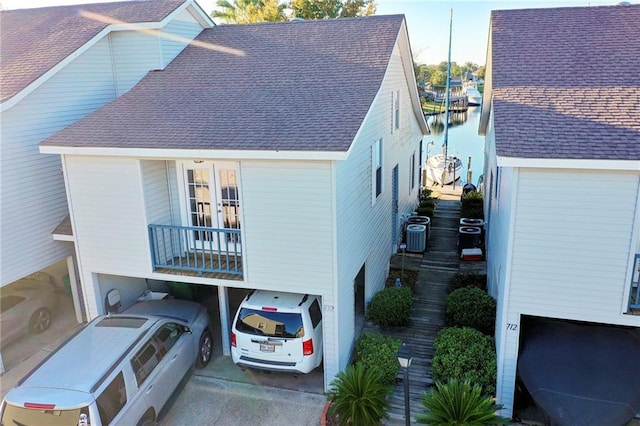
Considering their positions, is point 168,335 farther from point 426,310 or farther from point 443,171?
point 443,171

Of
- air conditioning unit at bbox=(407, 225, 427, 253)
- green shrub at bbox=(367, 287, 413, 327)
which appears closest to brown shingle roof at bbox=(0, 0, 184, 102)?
green shrub at bbox=(367, 287, 413, 327)

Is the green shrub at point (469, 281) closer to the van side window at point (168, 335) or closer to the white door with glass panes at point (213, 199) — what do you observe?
the white door with glass panes at point (213, 199)

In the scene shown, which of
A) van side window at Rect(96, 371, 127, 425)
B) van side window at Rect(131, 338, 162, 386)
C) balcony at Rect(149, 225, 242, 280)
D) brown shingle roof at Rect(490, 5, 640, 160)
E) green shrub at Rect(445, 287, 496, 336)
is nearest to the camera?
van side window at Rect(96, 371, 127, 425)

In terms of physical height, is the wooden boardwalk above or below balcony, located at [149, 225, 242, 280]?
below

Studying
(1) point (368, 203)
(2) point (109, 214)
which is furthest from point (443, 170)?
(2) point (109, 214)

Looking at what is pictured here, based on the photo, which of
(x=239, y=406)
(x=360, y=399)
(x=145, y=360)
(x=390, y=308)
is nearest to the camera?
(x=360, y=399)

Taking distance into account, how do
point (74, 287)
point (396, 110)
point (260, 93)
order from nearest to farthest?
point (260, 93)
point (74, 287)
point (396, 110)

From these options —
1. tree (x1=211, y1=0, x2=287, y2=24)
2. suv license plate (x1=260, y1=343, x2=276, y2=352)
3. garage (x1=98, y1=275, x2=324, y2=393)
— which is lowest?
garage (x1=98, y1=275, x2=324, y2=393)

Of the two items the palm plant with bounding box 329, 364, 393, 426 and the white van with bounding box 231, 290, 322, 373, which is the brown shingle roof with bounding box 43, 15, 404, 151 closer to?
the white van with bounding box 231, 290, 322, 373
